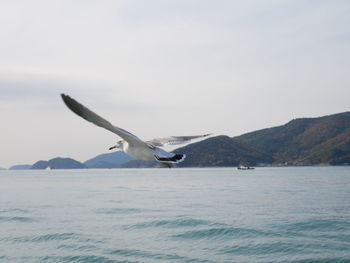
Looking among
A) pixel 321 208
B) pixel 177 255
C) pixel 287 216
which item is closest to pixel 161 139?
pixel 177 255

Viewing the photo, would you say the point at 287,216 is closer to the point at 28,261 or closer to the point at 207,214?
the point at 207,214

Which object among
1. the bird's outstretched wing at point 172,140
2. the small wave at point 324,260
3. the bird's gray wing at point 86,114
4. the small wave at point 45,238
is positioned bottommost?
the small wave at point 324,260

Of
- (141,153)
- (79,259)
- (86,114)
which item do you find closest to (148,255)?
(79,259)

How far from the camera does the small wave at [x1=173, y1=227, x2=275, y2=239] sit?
39.2 metres

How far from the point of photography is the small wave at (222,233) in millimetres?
39237

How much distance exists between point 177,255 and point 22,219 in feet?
90.2

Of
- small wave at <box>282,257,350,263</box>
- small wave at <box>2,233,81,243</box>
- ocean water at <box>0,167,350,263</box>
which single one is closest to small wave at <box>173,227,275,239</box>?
ocean water at <box>0,167,350,263</box>

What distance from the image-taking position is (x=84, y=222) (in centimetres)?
4991

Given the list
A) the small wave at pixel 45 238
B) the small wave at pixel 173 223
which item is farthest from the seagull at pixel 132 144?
the small wave at pixel 173 223

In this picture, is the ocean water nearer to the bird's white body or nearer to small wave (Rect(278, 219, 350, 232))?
small wave (Rect(278, 219, 350, 232))

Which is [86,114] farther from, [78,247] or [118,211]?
[118,211]

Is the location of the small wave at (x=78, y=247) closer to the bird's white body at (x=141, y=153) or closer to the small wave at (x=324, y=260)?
the small wave at (x=324, y=260)

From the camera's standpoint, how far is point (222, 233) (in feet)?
133

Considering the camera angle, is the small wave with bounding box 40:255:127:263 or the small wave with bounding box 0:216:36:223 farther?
the small wave with bounding box 0:216:36:223
